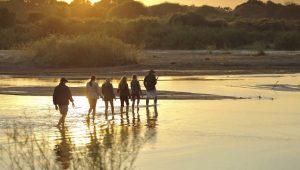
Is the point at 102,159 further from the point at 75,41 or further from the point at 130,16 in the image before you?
the point at 130,16

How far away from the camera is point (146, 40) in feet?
304

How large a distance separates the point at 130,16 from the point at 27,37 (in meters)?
66.9

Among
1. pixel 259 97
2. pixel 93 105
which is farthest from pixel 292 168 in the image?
pixel 259 97

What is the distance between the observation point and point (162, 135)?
1925cm

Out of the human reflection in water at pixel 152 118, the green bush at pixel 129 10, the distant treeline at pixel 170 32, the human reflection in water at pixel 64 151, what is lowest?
the human reflection in water at pixel 152 118

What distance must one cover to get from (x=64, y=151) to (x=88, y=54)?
44.0 meters

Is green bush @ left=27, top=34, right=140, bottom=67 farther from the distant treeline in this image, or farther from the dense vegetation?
the distant treeline

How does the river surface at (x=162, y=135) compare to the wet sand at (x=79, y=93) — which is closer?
the river surface at (x=162, y=135)

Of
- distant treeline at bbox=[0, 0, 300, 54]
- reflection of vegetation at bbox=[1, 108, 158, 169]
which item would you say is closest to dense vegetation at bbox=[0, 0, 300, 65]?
distant treeline at bbox=[0, 0, 300, 54]

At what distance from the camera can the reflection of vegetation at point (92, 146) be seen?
11070 millimetres

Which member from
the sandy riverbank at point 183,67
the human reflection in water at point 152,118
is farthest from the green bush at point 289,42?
the human reflection in water at point 152,118

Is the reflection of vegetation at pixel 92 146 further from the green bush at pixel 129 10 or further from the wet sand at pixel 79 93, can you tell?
the green bush at pixel 129 10

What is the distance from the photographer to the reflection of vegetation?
11.1 m

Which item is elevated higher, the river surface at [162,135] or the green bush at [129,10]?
the green bush at [129,10]
